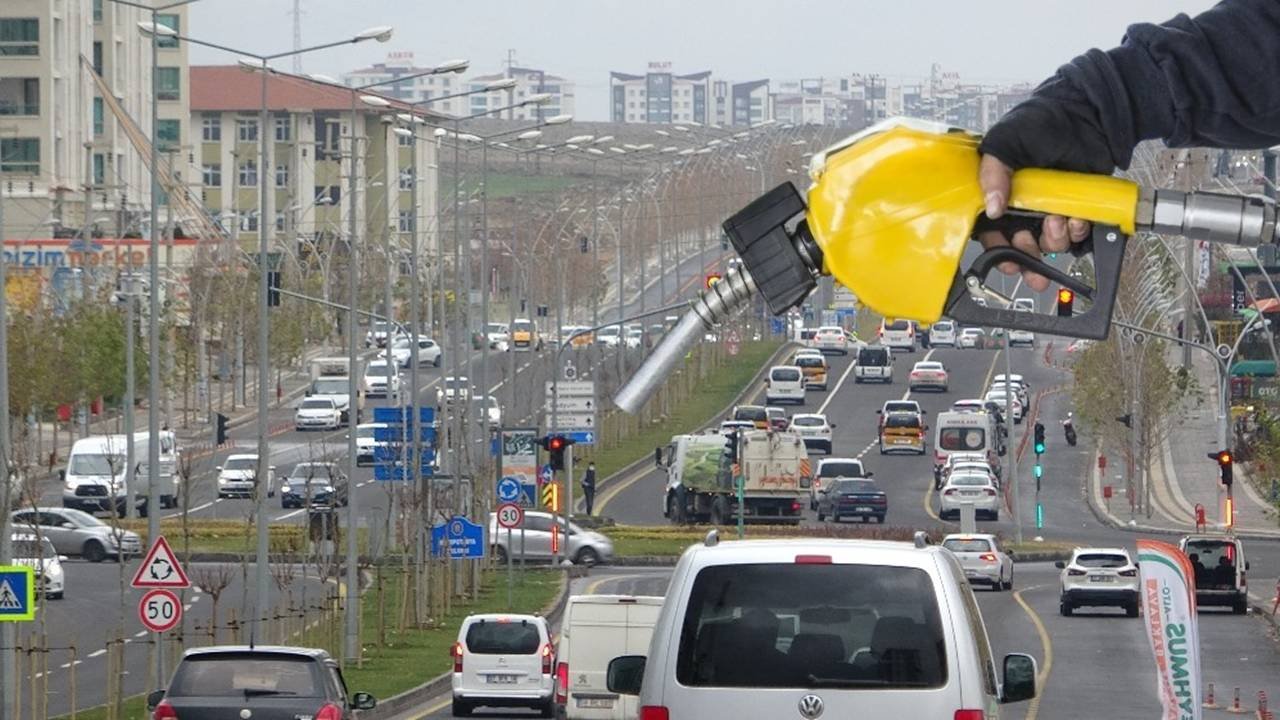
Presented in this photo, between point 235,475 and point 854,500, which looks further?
point 235,475

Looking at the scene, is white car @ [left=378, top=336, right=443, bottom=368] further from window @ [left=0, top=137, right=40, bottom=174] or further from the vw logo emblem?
the vw logo emblem

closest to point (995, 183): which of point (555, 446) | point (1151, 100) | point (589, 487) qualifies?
point (1151, 100)

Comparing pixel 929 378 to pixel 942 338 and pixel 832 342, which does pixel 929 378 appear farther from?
pixel 942 338

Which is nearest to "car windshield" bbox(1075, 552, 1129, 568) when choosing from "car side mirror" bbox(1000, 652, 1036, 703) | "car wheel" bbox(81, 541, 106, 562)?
"car wheel" bbox(81, 541, 106, 562)

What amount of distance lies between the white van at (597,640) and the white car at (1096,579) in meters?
22.5

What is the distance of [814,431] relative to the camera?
313 feet

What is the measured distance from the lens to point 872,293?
4.15 meters

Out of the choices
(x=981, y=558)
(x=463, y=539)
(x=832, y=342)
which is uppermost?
(x=832, y=342)

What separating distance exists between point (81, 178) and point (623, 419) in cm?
3257

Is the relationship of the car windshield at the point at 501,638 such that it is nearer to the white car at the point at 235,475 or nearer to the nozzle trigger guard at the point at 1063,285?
the nozzle trigger guard at the point at 1063,285

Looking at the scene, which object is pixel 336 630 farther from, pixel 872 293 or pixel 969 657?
pixel 872 293

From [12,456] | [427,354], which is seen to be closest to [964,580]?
[12,456]

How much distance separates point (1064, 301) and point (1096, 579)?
157 ft

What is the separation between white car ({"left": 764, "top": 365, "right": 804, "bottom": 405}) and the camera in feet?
363
